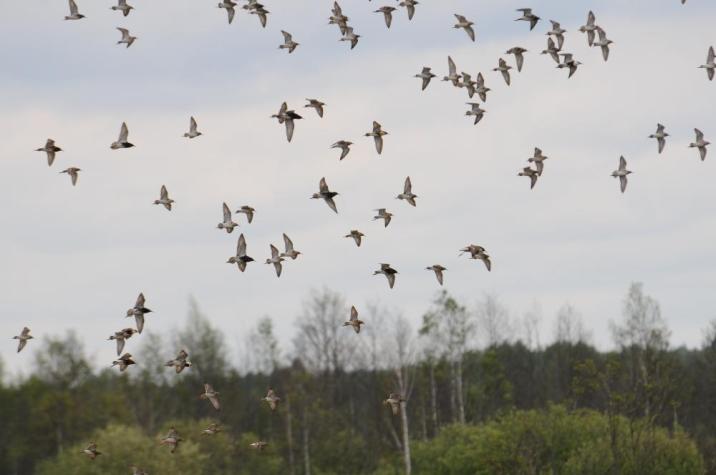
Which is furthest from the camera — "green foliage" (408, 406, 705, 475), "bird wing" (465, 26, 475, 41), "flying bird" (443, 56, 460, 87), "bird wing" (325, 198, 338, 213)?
"green foliage" (408, 406, 705, 475)

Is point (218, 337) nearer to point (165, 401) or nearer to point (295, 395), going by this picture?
point (165, 401)

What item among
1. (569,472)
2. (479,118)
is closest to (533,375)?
(569,472)

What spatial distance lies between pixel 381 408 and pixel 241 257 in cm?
5751

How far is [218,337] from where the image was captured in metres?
115

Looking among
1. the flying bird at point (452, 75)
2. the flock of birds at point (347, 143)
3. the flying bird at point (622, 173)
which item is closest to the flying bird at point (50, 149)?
the flock of birds at point (347, 143)

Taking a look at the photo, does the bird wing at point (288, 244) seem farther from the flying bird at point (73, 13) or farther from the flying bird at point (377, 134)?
the flying bird at point (73, 13)

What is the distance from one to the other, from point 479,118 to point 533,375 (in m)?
87.5

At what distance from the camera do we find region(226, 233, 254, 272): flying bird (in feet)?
111

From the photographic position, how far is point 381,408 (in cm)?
9019

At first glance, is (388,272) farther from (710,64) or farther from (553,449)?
(553,449)

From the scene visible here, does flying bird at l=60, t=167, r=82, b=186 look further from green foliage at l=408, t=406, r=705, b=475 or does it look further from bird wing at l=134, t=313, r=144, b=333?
green foliage at l=408, t=406, r=705, b=475

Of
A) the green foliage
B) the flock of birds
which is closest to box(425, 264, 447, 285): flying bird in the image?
the flock of birds

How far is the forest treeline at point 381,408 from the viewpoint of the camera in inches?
2749

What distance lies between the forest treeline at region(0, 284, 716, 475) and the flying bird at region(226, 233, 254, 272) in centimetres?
3292
